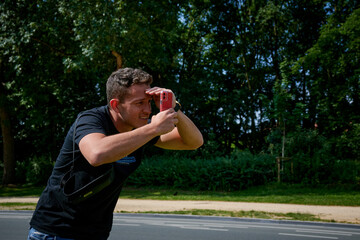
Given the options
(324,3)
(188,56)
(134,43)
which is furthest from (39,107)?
(324,3)

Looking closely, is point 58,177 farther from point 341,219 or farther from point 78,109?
point 78,109

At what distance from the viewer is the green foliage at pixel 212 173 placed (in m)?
16.4

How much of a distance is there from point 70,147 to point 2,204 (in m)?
12.6

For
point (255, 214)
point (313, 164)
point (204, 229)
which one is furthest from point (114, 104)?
point (313, 164)

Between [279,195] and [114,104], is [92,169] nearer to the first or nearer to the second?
[114,104]

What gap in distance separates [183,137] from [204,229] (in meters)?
6.32

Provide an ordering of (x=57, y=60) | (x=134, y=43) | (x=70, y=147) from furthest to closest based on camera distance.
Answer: (x=57, y=60) < (x=134, y=43) < (x=70, y=147)

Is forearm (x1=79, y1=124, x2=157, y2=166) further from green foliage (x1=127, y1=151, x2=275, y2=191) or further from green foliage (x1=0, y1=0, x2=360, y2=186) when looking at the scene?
green foliage (x1=127, y1=151, x2=275, y2=191)

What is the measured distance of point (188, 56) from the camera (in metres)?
27.0

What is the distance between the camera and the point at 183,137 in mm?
2473

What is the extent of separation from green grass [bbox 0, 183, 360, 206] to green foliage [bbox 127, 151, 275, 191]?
672 mm

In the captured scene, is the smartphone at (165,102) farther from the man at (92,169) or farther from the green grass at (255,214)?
the green grass at (255,214)

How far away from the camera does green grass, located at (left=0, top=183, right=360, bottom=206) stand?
12305 millimetres

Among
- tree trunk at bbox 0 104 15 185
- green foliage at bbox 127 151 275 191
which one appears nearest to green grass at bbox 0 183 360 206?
green foliage at bbox 127 151 275 191
